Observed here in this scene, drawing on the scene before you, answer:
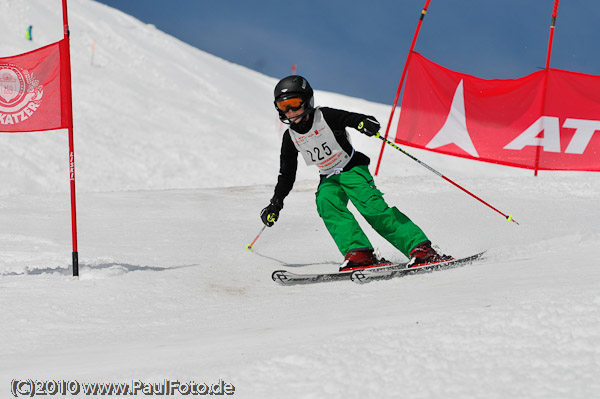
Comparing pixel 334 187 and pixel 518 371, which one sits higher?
pixel 334 187

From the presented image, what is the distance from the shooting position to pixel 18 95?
183 inches

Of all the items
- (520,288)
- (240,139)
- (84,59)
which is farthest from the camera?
(84,59)

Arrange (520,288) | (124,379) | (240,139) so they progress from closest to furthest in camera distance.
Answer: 1. (124,379)
2. (520,288)
3. (240,139)

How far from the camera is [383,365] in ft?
6.96

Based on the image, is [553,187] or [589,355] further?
[553,187]

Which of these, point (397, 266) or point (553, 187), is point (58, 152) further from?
point (397, 266)

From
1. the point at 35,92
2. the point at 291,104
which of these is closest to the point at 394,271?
the point at 291,104

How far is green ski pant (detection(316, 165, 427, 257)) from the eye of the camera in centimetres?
468

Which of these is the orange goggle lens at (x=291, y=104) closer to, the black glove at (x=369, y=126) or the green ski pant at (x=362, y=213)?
the black glove at (x=369, y=126)

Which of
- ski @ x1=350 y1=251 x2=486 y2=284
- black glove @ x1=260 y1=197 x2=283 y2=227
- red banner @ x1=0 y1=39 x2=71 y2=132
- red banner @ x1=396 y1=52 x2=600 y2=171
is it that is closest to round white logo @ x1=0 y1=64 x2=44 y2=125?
red banner @ x1=0 y1=39 x2=71 y2=132

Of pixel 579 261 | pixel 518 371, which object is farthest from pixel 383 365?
pixel 579 261

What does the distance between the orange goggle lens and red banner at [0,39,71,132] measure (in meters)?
1.59

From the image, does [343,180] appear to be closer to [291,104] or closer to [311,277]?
[291,104]

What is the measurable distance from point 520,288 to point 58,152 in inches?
590
